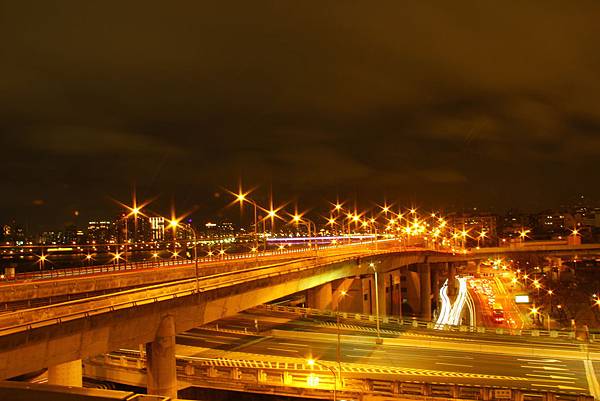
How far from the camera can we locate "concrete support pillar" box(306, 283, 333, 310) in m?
67.6

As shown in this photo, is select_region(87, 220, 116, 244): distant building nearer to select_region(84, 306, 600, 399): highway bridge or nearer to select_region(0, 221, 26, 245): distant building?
select_region(0, 221, 26, 245): distant building

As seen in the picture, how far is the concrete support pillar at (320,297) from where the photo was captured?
67.6 m

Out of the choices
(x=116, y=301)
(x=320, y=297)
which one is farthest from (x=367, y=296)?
(x=116, y=301)

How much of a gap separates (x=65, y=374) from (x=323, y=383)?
47.3ft

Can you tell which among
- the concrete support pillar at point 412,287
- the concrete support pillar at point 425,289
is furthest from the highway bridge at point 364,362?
the concrete support pillar at point 412,287

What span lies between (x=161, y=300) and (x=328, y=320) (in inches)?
1157

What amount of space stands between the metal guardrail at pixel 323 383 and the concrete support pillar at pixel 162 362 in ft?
13.8

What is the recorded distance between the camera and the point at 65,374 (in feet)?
93.7

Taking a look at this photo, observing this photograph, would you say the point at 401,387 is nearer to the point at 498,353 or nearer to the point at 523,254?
the point at 498,353

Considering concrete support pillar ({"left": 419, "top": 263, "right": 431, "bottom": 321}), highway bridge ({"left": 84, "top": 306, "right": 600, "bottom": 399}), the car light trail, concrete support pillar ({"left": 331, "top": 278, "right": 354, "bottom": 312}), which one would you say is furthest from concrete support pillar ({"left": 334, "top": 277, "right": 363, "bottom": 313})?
highway bridge ({"left": 84, "top": 306, "right": 600, "bottom": 399})

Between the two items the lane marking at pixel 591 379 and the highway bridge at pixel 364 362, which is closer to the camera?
the highway bridge at pixel 364 362

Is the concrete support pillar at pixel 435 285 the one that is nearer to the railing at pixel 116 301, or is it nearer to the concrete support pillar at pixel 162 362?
the railing at pixel 116 301

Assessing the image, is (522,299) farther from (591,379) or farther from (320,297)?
(591,379)

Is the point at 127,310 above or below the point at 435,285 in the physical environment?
above
